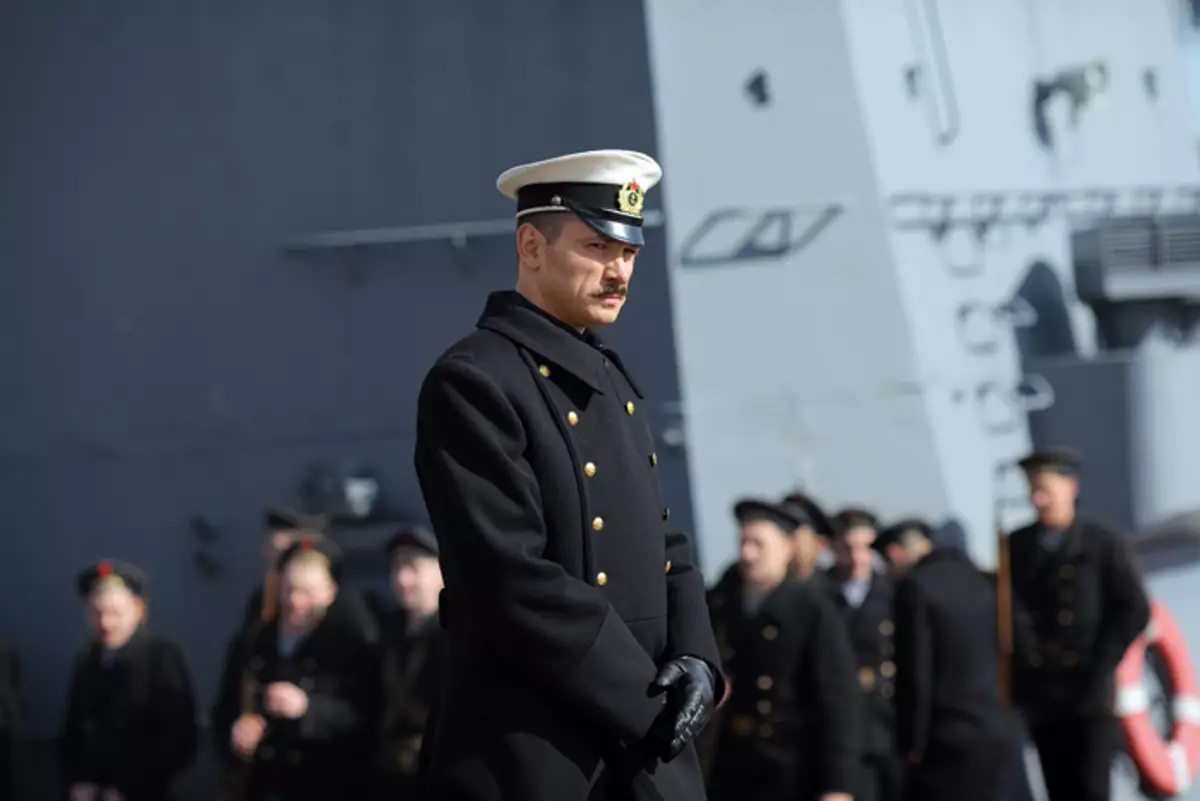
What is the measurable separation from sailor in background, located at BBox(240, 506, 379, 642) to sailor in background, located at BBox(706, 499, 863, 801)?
1240 millimetres

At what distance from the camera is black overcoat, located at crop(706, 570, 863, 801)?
16.0 ft

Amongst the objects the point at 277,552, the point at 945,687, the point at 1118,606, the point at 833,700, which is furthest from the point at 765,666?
the point at 277,552

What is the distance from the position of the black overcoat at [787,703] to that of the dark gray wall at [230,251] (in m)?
1.15

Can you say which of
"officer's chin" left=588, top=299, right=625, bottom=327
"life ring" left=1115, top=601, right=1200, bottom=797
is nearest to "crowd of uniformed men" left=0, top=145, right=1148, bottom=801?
"officer's chin" left=588, top=299, right=625, bottom=327

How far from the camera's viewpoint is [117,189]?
6961 mm

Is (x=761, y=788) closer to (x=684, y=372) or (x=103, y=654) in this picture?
(x=684, y=372)

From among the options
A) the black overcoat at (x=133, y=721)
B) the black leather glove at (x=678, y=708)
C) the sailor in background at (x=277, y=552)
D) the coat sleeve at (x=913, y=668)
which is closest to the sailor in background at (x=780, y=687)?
the coat sleeve at (x=913, y=668)

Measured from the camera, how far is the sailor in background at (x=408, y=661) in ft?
18.3

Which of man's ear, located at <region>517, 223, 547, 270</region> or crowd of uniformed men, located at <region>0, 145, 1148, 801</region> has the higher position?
man's ear, located at <region>517, 223, 547, 270</region>

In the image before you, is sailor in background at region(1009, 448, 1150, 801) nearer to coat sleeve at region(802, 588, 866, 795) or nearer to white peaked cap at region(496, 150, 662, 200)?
coat sleeve at region(802, 588, 866, 795)

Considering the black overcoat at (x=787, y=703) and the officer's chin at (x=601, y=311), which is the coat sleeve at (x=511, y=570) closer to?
the officer's chin at (x=601, y=311)

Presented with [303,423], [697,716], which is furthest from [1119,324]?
[697,716]

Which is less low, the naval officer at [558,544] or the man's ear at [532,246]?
the man's ear at [532,246]

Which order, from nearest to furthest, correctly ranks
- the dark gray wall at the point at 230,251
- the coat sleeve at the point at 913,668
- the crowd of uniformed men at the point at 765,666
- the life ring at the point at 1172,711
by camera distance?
the crowd of uniformed men at the point at 765,666, the coat sleeve at the point at 913,668, the life ring at the point at 1172,711, the dark gray wall at the point at 230,251
